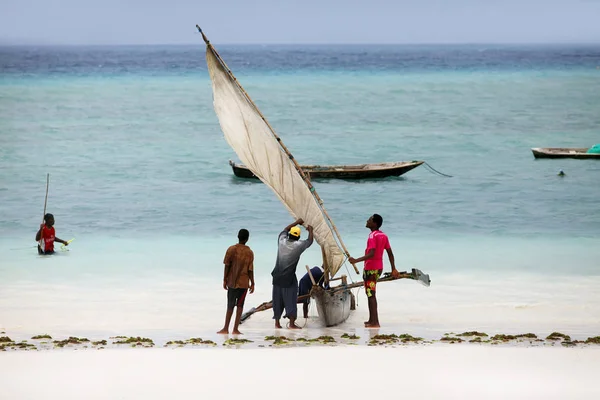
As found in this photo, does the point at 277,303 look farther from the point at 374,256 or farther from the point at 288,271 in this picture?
the point at 374,256

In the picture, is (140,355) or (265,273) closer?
(140,355)

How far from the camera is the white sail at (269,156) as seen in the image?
9945mm

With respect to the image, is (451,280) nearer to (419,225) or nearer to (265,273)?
(265,273)

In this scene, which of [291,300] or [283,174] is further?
[283,174]

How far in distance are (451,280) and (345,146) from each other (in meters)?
26.8

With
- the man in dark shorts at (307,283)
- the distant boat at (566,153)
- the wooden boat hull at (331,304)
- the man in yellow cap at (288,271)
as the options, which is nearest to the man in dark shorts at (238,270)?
the man in yellow cap at (288,271)

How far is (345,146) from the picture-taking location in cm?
4041

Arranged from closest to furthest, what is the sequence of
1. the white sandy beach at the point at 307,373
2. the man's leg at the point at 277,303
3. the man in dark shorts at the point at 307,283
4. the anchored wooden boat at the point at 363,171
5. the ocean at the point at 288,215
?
the white sandy beach at the point at 307,373
the man's leg at the point at 277,303
the man in dark shorts at the point at 307,283
the ocean at the point at 288,215
the anchored wooden boat at the point at 363,171

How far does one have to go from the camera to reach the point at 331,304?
388 inches

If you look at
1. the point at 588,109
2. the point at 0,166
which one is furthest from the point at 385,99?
the point at 0,166

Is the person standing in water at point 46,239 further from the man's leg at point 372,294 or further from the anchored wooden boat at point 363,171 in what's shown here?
the anchored wooden boat at point 363,171

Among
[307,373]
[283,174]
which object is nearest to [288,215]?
[283,174]

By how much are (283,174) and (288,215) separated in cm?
1215

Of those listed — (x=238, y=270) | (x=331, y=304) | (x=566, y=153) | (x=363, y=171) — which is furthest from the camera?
(x=566, y=153)
